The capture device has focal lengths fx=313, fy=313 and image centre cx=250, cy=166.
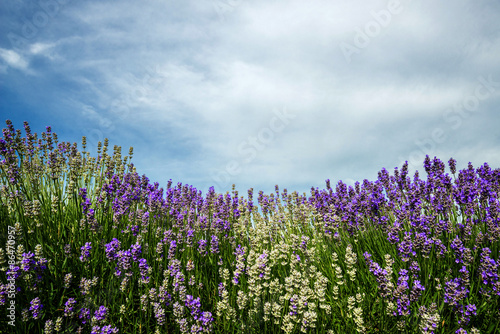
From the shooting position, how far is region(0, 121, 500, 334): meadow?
325 cm

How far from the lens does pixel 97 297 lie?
3.73 m

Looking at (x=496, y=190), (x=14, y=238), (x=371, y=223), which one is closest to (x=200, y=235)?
(x=14, y=238)

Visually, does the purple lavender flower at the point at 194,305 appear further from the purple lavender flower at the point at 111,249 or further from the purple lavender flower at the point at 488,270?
the purple lavender flower at the point at 488,270

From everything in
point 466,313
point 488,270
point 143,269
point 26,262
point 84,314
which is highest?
point 26,262

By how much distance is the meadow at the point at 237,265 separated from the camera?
3252mm

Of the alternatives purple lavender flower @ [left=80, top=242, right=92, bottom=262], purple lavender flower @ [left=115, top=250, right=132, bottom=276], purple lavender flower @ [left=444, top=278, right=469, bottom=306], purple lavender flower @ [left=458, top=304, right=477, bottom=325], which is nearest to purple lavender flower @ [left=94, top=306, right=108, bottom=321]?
purple lavender flower @ [left=115, top=250, right=132, bottom=276]

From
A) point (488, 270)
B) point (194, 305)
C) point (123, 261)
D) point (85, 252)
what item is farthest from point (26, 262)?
point (488, 270)

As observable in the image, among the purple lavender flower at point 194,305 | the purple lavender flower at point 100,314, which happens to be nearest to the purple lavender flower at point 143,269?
the purple lavender flower at point 100,314

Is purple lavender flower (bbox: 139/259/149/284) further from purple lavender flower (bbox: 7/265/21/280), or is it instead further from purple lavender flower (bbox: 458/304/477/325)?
purple lavender flower (bbox: 458/304/477/325)

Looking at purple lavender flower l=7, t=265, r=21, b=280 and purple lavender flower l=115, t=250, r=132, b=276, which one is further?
purple lavender flower l=115, t=250, r=132, b=276

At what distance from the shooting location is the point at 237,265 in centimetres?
370

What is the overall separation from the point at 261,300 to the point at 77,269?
2.40 meters

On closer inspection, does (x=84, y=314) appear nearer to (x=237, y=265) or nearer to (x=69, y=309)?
(x=69, y=309)

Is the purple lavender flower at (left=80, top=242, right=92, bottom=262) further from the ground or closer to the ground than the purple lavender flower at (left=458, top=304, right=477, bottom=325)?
further from the ground
